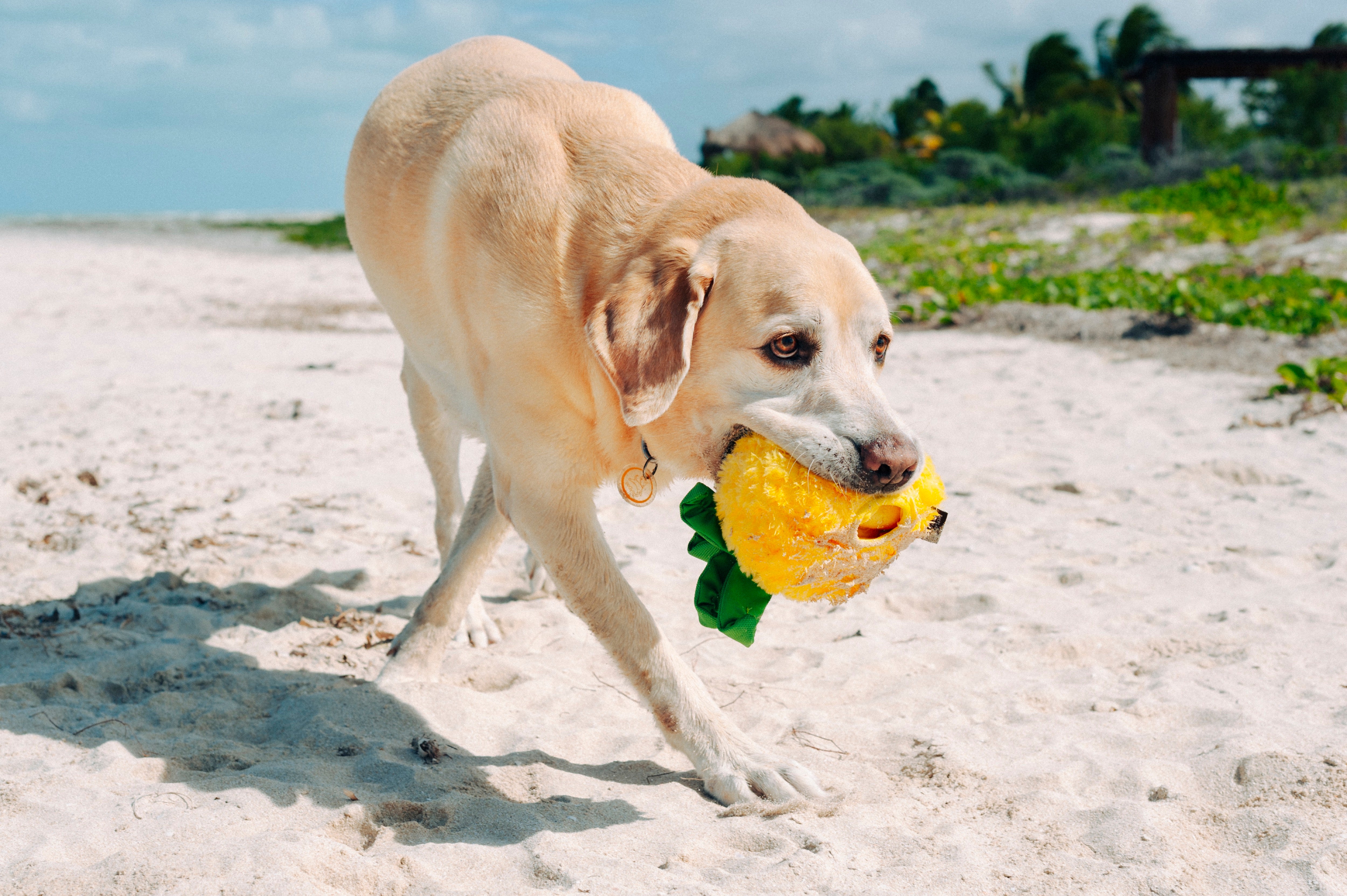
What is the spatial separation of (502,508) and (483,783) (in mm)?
797

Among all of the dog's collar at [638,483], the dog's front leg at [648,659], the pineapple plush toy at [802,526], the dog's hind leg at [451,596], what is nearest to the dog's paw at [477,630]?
the dog's hind leg at [451,596]

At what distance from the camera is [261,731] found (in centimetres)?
327

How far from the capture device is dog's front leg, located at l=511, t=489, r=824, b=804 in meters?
2.92

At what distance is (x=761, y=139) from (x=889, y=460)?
27.9 m

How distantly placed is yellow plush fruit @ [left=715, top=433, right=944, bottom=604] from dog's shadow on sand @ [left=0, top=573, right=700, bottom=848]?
29.8 inches

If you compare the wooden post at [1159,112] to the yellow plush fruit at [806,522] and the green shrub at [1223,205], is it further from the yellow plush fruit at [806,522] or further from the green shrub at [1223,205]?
the yellow plush fruit at [806,522]

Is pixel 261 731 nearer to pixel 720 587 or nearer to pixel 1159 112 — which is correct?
pixel 720 587

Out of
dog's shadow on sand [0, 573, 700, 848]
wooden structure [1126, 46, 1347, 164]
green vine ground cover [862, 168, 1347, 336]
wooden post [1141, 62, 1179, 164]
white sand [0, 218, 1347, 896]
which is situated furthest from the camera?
wooden post [1141, 62, 1179, 164]

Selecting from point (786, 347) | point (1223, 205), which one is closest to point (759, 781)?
point (786, 347)

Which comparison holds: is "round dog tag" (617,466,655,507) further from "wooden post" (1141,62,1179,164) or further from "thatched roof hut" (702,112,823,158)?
"thatched roof hut" (702,112,823,158)

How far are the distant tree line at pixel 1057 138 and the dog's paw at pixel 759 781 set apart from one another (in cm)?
1732

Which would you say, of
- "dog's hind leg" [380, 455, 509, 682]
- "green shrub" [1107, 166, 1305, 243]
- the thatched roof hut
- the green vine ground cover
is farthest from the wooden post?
"dog's hind leg" [380, 455, 509, 682]

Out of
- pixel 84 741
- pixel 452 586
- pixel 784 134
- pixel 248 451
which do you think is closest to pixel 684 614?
pixel 452 586

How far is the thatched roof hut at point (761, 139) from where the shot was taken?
94.8 feet
